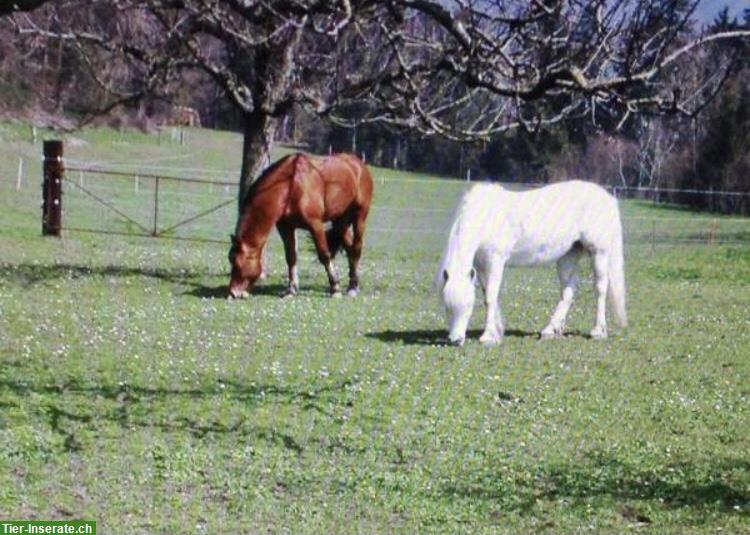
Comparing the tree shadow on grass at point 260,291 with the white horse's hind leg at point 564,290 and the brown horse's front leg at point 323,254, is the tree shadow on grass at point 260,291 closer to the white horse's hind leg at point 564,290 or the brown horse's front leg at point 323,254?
the brown horse's front leg at point 323,254

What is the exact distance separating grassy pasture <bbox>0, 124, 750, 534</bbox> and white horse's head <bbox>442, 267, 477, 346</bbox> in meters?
0.20

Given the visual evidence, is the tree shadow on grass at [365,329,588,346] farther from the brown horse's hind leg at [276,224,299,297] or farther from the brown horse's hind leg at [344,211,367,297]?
the brown horse's hind leg at [344,211,367,297]

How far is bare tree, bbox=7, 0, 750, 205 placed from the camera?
786cm

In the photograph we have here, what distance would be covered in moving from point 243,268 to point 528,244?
441cm

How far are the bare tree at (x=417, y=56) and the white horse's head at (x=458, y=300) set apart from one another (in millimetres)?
1739

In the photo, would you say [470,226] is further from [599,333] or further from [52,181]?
[52,181]

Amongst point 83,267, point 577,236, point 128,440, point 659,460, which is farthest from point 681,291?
point 128,440

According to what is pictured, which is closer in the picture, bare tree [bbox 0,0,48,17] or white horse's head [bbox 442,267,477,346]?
bare tree [bbox 0,0,48,17]

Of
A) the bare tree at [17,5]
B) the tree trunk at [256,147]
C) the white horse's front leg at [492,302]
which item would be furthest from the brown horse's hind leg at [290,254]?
the bare tree at [17,5]

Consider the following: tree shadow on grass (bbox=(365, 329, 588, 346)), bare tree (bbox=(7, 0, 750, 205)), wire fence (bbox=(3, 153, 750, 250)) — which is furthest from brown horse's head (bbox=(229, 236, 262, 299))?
wire fence (bbox=(3, 153, 750, 250))

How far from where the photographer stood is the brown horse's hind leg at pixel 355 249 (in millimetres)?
17484

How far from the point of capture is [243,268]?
53.6 feet

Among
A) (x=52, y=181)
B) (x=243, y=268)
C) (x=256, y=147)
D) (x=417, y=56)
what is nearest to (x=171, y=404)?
(x=243, y=268)

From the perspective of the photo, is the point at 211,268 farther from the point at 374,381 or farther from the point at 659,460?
the point at 659,460
